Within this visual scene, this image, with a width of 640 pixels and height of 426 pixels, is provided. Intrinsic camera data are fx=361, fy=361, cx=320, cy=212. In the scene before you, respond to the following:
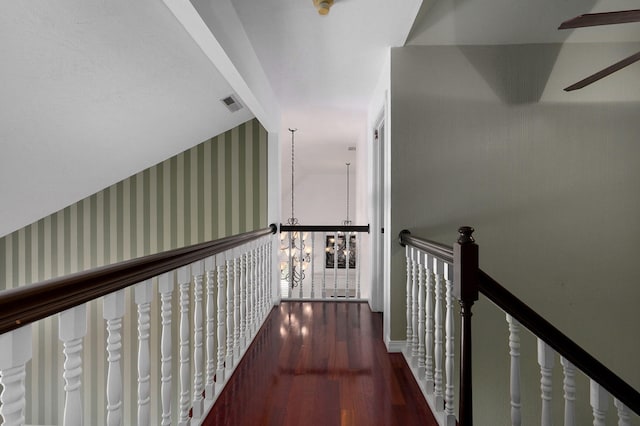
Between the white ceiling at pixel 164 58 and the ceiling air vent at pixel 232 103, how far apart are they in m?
0.07

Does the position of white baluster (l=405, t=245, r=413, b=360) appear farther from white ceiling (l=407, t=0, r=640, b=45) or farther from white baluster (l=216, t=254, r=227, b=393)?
white ceiling (l=407, t=0, r=640, b=45)

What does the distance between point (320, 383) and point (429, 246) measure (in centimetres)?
107

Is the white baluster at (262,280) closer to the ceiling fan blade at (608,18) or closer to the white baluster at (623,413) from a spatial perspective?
the white baluster at (623,413)

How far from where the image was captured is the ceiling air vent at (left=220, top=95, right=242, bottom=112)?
131 inches

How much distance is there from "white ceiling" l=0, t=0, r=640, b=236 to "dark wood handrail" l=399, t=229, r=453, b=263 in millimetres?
1359

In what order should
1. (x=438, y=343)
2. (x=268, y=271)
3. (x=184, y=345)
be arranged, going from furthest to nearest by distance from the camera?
(x=268, y=271)
(x=438, y=343)
(x=184, y=345)

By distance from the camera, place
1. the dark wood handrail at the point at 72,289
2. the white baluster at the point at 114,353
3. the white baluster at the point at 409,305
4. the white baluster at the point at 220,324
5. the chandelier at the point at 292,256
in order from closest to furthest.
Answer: the dark wood handrail at the point at 72,289 < the white baluster at the point at 114,353 < the white baluster at the point at 220,324 < the white baluster at the point at 409,305 < the chandelier at the point at 292,256

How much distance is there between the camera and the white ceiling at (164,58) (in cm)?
182

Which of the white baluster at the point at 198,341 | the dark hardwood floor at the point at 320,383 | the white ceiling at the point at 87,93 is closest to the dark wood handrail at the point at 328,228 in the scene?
the dark hardwood floor at the point at 320,383

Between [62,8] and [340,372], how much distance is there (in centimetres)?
246

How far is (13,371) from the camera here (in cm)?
72

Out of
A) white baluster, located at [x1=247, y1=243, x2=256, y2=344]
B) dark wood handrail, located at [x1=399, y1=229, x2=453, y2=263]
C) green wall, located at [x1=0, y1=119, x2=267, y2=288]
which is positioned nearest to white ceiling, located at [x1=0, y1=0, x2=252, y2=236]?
green wall, located at [x1=0, y1=119, x2=267, y2=288]

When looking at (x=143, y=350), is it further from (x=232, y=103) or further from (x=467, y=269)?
(x=232, y=103)

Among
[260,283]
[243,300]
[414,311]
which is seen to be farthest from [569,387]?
[260,283]
